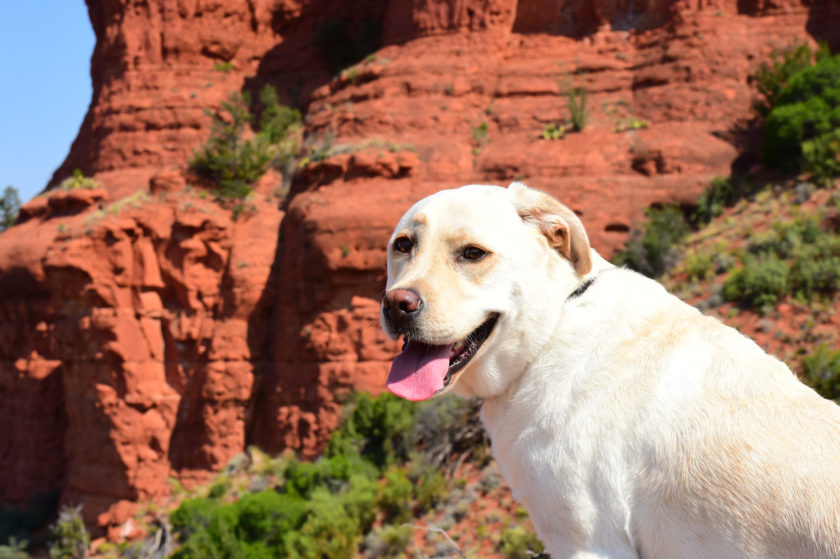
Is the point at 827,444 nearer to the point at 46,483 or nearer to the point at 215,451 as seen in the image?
the point at 215,451

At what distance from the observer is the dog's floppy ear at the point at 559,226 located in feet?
7.91

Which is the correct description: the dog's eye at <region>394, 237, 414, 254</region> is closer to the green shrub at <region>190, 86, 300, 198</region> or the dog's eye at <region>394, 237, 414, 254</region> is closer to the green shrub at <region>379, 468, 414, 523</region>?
the green shrub at <region>379, 468, 414, 523</region>

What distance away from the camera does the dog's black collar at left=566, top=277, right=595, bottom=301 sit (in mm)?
2419

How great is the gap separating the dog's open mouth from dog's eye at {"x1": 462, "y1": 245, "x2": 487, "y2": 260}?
204 millimetres

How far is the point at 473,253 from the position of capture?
2379mm

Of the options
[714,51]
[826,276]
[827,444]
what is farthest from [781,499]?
[714,51]

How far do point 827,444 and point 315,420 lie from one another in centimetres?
1448

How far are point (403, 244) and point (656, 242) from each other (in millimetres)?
12024

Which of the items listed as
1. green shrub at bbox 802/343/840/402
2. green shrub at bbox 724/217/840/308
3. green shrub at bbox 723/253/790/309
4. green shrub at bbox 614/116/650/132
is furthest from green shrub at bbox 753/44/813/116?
green shrub at bbox 802/343/840/402

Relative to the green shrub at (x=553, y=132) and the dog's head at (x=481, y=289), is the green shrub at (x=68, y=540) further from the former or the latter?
the dog's head at (x=481, y=289)

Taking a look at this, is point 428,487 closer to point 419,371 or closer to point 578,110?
point 419,371

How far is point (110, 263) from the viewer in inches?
698

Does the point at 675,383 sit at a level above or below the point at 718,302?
above

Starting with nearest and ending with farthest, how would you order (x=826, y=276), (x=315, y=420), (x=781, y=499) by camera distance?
(x=781, y=499)
(x=826, y=276)
(x=315, y=420)
